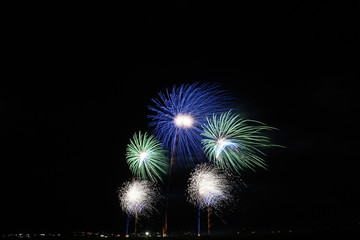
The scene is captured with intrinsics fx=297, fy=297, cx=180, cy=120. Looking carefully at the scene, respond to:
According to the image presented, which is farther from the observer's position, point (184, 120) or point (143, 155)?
point (143, 155)

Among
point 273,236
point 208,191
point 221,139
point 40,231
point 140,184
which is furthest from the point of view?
point 40,231

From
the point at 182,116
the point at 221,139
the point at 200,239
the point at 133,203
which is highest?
the point at 182,116

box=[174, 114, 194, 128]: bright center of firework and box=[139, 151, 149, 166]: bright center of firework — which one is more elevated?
box=[174, 114, 194, 128]: bright center of firework

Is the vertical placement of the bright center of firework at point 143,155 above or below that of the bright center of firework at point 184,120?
below

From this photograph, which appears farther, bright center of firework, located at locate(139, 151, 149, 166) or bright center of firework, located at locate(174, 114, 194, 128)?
bright center of firework, located at locate(139, 151, 149, 166)

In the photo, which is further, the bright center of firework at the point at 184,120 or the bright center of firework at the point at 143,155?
the bright center of firework at the point at 143,155

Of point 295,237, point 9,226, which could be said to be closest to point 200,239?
point 295,237

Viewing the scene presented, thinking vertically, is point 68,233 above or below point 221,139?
below

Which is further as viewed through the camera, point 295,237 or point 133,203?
point 133,203

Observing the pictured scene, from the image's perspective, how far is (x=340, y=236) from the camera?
154 feet

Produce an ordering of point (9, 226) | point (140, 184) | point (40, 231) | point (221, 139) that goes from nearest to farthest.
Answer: point (221, 139)
point (140, 184)
point (9, 226)
point (40, 231)

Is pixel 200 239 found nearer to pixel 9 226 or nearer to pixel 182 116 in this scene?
pixel 182 116

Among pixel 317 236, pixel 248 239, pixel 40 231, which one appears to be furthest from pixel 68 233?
pixel 317 236

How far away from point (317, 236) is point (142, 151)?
109ft
